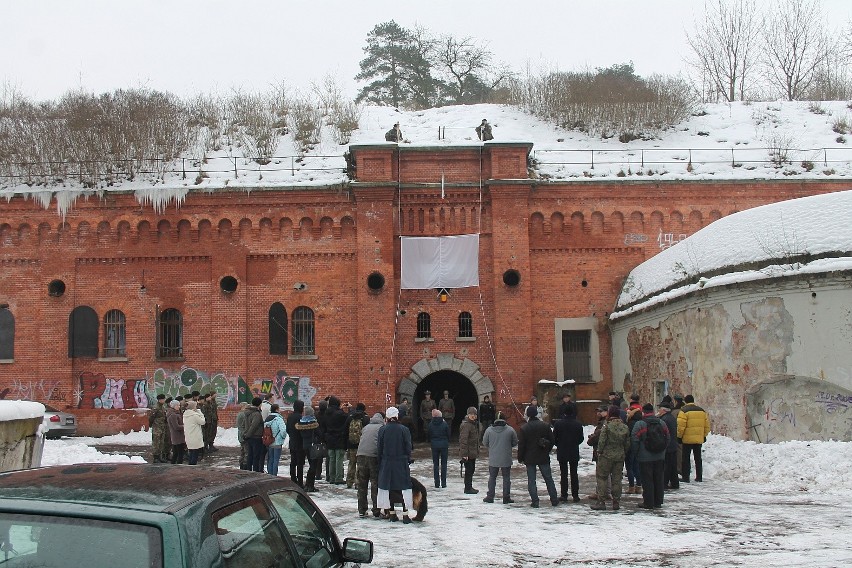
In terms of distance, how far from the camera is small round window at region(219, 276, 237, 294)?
2404 cm

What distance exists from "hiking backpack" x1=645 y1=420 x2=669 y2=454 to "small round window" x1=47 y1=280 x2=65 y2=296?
19.1 meters

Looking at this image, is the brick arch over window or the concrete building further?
the brick arch over window

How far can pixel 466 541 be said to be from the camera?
9.89m

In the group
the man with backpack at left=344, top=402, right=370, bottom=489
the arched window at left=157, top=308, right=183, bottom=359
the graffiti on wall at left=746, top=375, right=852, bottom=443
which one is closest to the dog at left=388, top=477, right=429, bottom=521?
the man with backpack at left=344, top=402, right=370, bottom=489

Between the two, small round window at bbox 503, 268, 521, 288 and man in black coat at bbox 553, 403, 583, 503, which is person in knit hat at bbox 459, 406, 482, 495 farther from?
small round window at bbox 503, 268, 521, 288

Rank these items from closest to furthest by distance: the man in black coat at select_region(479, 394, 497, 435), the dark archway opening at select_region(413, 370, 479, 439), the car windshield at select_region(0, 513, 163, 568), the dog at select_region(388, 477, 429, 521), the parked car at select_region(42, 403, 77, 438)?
1. the car windshield at select_region(0, 513, 163, 568)
2. the dog at select_region(388, 477, 429, 521)
3. the man in black coat at select_region(479, 394, 497, 435)
4. the parked car at select_region(42, 403, 77, 438)
5. the dark archway opening at select_region(413, 370, 479, 439)

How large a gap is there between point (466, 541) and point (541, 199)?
15867 millimetres

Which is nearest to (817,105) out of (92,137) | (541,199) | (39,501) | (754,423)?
(541,199)

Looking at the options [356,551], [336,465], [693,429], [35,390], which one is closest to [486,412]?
[336,465]

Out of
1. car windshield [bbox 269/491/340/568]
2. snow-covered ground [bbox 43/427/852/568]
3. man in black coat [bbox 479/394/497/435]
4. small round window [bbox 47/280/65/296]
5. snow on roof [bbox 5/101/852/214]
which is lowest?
snow-covered ground [bbox 43/427/852/568]

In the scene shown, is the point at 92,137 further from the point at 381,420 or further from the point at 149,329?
the point at 381,420

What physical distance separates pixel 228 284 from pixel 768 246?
1543 cm

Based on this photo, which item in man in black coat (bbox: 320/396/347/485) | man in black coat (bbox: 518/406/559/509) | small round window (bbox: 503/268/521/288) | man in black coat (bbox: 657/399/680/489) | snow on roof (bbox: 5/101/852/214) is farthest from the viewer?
snow on roof (bbox: 5/101/852/214)

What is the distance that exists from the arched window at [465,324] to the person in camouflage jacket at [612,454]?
12.0 meters
